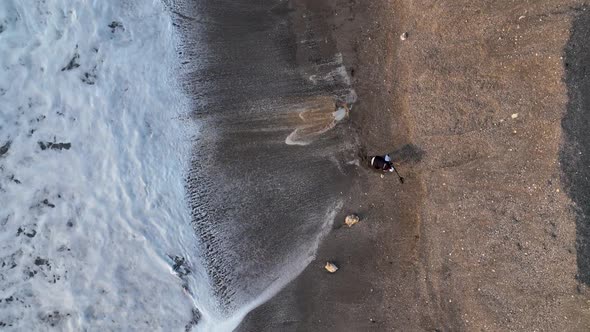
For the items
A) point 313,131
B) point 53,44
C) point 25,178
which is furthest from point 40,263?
point 313,131

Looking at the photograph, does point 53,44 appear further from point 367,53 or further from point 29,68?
point 367,53

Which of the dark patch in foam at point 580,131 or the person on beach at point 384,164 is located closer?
the dark patch in foam at point 580,131

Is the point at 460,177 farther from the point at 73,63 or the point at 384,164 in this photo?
the point at 73,63

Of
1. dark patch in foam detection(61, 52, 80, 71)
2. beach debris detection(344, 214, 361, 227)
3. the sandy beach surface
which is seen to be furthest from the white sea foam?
beach debris detection(344, 214, 361, 227)

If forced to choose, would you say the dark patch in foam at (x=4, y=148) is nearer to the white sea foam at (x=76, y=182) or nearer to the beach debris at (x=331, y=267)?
the white sea foam at (x=76, y=182)

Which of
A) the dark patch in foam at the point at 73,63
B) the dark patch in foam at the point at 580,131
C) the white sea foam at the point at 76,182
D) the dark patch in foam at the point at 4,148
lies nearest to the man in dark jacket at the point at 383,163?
the dark patch in foam at the point at 580,131

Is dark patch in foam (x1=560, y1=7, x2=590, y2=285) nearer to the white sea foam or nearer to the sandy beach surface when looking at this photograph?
the sandy beach surface

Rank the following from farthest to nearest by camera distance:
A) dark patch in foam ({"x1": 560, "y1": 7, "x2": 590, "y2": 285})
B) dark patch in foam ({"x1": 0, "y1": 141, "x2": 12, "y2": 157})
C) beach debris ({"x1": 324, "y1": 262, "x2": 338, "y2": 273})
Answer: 1. beach debris ({"x1": 324, "y1": 262, "x2": 338, "y2": 273})
2. dark patch in foam ({"x1": 0, "y1": 141, "x2": 12, "y2": 157})
3. dark patch in foam ({"x1": 560, "y1": 7, "x2": 590, "y2": 285})
